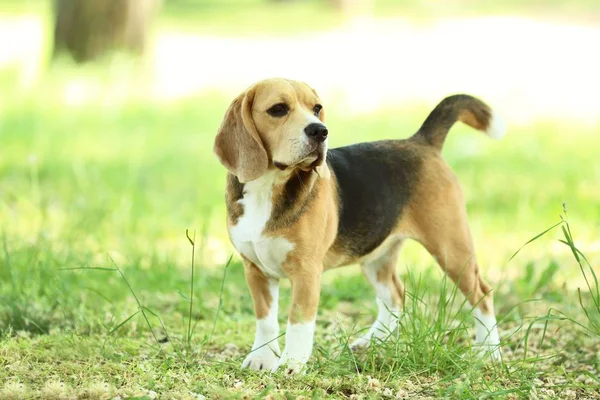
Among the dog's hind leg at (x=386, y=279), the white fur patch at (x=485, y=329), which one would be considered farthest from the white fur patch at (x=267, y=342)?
the white fur patch at (x=485, y=329)

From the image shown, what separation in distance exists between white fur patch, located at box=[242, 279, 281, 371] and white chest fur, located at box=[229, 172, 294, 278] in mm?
295

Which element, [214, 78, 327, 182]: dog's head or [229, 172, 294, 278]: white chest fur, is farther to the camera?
[229, 172, 294, 278]: white chest fur

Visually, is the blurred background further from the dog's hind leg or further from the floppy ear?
the floppy ear

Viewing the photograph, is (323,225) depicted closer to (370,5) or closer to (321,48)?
(321,48)

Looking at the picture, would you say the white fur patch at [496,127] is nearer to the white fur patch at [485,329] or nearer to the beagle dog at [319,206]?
the beagle dog at [319,206]

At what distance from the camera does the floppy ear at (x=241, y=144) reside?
4.73 metres

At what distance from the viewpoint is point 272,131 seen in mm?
4770

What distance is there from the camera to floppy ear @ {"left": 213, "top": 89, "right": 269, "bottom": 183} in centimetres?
473

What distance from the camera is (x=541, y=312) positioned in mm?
6508

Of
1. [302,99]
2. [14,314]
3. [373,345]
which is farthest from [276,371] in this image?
[14,314]

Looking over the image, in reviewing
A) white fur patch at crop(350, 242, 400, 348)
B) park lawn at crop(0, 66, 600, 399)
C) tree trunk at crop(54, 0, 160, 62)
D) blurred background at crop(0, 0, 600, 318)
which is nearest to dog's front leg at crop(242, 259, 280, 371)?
park lawn at crop(0, 66, 600, 399)

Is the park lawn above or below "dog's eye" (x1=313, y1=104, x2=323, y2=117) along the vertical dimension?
below

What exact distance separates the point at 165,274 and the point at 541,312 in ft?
8.62

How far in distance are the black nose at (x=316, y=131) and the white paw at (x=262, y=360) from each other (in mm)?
1147
